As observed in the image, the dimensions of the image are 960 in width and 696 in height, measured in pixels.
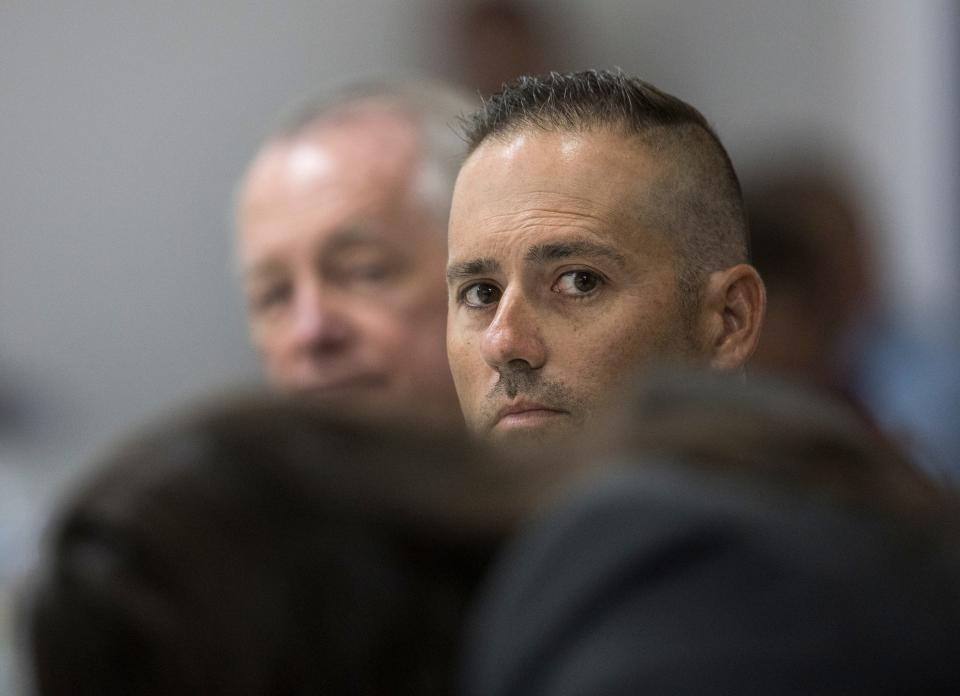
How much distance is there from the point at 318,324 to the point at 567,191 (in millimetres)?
317

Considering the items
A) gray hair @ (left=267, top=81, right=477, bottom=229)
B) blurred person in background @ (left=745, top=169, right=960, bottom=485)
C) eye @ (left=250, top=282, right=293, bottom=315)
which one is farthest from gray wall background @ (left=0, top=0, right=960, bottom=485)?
eye @ (left=250, top=282, right=293, bottom=315)

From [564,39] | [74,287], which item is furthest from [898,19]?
[74,287]

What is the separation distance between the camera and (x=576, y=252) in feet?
1.42

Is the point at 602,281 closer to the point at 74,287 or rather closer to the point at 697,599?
the point at 697,599

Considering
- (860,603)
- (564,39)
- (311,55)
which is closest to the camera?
(860,603)

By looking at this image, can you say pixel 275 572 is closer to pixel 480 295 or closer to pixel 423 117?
pixel 480 295

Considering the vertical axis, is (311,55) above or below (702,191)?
above

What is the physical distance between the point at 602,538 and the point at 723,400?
5cm

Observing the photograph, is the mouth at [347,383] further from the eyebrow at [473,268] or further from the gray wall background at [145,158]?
the gray wall background at [145,158]

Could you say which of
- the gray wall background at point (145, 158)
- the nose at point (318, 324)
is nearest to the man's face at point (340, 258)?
the nose at point (318, 324)

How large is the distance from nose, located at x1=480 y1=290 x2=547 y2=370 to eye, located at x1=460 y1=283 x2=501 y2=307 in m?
0.01

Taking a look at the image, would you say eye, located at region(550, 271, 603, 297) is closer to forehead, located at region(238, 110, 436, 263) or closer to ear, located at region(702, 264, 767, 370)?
ear, located at region(702, 264, 767, 370)

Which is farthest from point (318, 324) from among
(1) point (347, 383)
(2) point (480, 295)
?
(2) point (480, 295)

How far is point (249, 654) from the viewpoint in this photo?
41 cm
